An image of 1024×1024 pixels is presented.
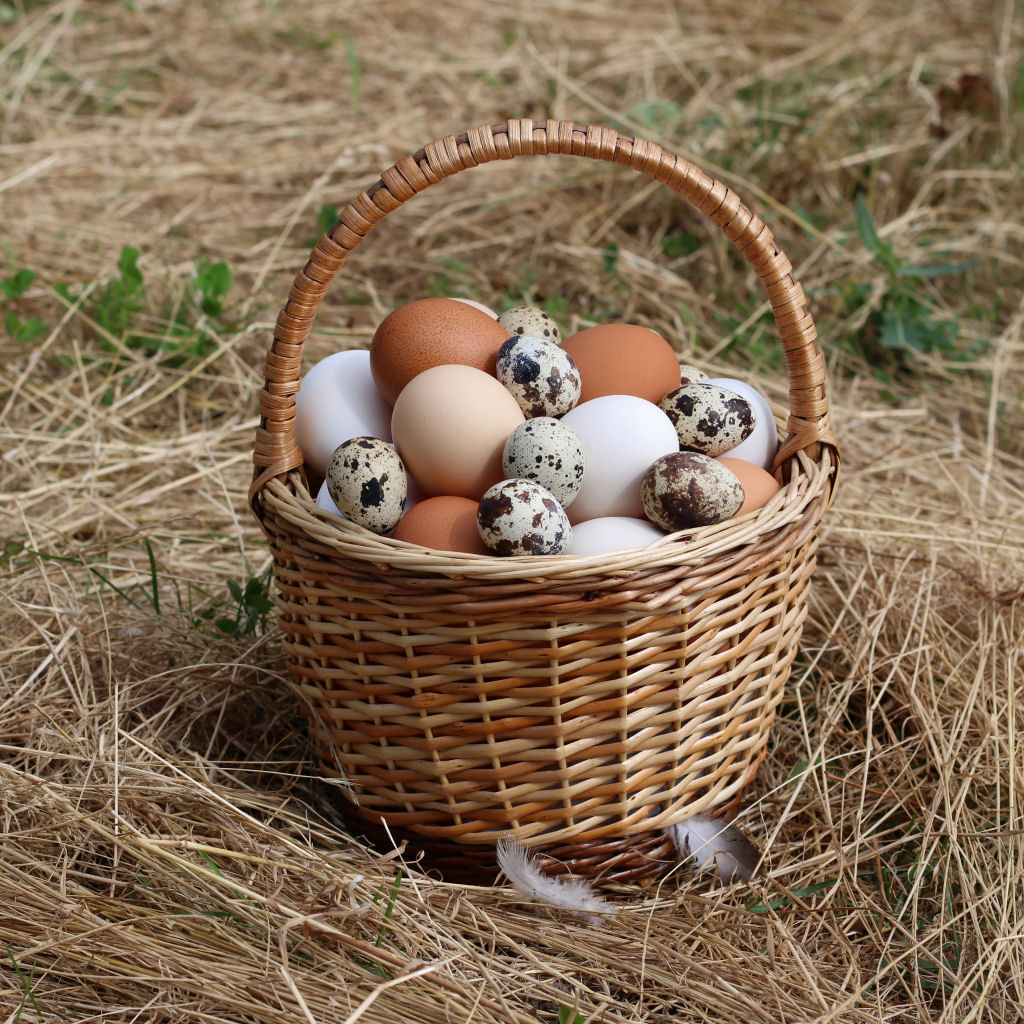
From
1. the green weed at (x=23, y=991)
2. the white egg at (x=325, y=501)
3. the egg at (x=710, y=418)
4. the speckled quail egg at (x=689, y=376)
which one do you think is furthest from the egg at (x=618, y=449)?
the green weed at (x=23, y=991)

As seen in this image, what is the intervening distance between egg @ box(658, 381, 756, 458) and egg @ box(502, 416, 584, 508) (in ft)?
0.72

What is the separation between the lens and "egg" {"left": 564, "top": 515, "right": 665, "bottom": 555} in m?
1.54

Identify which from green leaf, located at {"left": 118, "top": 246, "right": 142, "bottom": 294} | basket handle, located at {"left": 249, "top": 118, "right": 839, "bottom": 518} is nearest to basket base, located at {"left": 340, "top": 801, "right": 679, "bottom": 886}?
basket handle, located at {"left": 249, "top": 118, "right": 839, "bottom": 518}

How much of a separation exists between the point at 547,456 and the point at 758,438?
43 centimetres

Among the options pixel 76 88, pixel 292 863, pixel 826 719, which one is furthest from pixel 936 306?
pixel 76 88

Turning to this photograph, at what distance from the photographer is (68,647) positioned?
78.4 inches

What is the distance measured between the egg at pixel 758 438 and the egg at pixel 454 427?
385 mm

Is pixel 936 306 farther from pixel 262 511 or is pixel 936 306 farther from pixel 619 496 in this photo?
pixel 262 511

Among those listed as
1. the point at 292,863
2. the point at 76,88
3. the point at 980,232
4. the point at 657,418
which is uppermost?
the point at 76,88

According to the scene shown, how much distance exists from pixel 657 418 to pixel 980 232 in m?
2.37

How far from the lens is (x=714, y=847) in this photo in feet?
5.55

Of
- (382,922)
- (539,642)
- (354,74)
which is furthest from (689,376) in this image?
(354,74)

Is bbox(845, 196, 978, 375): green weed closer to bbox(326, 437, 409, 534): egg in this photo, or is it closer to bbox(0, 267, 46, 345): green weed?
bbox(326, 437, 409, 534): egg

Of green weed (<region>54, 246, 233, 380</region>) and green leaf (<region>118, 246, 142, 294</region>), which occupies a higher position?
green leaf (<region>118, 246, 142, 294</region>)
